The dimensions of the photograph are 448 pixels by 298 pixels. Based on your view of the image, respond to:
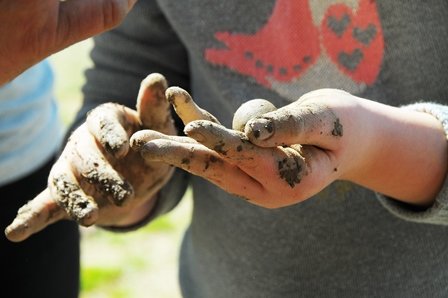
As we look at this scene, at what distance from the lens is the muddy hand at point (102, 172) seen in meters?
0.93

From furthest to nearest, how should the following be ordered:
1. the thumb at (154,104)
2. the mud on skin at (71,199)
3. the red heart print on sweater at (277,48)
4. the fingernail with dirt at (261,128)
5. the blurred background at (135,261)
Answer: the blurred background at (135,261) → the red heart print on sweater at (277,48) → the thumb at (154,104) → the mud on skin at (71,199) → the fingernail with dirt at (261,128)

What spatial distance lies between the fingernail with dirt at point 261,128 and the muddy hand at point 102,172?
0.22 metres

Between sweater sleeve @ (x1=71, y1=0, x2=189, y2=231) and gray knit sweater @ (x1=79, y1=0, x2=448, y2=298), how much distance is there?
0.30ft

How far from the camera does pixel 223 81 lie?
1.20 m

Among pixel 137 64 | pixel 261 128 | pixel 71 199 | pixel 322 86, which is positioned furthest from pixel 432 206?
pixel 137 64

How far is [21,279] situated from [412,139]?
2.62 ft

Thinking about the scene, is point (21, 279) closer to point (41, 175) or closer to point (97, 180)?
point (41, 175)

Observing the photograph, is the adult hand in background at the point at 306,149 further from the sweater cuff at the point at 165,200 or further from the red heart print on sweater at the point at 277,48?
the sweater cuff at the point at 165,200

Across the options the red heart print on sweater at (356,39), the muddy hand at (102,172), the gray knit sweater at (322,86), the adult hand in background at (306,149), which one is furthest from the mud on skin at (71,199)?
the red heart print on sweater at (356,39)

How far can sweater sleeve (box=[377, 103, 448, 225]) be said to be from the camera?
1003mm

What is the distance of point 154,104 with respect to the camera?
1.05 m

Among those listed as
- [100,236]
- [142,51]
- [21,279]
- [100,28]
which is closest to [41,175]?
[21,279]

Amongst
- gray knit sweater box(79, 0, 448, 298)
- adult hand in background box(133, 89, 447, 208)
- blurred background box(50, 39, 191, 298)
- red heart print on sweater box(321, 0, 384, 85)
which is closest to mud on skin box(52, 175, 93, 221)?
adult hand in background box(133, 89, 447, 208)

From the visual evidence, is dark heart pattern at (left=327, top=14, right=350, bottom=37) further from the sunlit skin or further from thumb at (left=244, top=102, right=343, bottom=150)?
thumb at (left=244, top=102, right=343, bottom=150)
